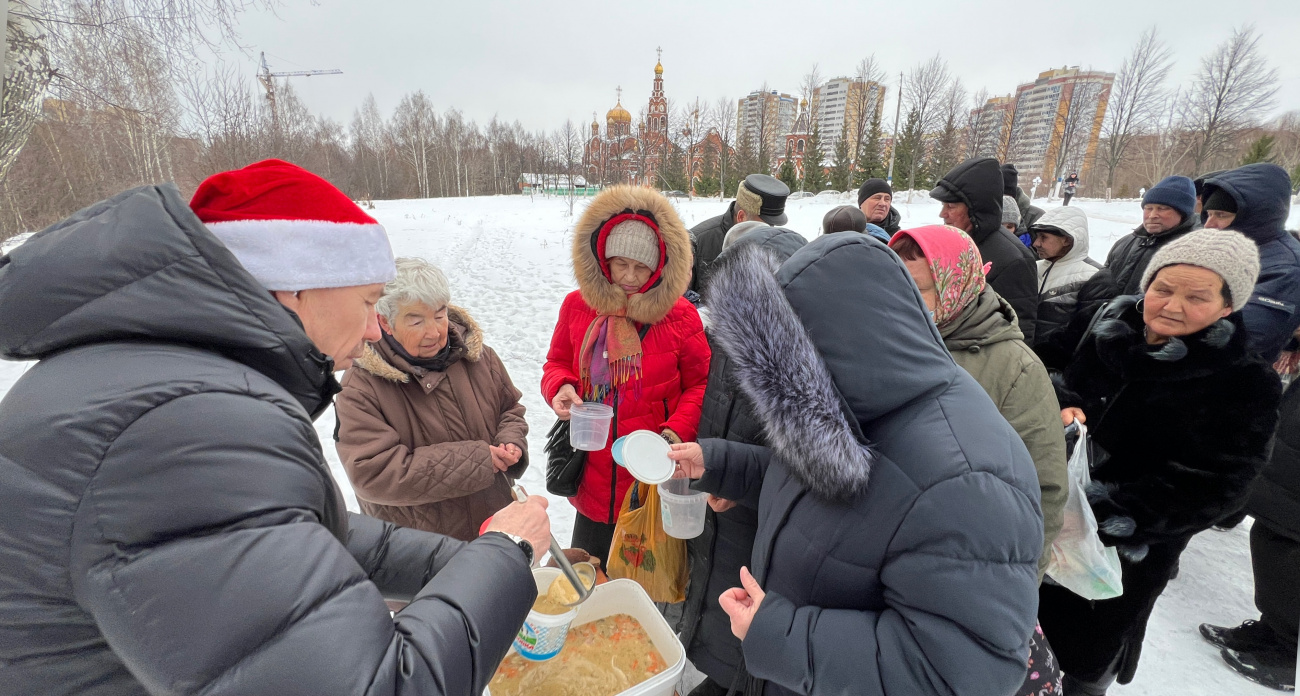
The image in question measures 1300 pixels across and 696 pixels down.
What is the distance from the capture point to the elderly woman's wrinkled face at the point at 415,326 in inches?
84.7

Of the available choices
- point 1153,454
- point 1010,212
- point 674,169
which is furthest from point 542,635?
point 674,169

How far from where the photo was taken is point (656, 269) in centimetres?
257

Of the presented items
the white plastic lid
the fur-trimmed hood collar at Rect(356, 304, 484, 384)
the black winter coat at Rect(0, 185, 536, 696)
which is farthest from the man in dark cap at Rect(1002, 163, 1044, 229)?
the black winter coat at Rect(0, 185, 536, 696)

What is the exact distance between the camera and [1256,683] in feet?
8.45

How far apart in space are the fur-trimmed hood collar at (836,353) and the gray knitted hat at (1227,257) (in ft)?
5.94

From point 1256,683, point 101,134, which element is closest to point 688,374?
point 1256,683

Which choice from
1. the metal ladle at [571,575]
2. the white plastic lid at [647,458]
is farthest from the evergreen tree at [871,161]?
the metal ladle at [571,575]

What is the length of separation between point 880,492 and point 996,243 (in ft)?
10.2

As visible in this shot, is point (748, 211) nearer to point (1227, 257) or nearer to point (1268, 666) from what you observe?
point (1227, 257)

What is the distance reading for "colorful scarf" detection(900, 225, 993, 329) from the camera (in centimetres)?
174

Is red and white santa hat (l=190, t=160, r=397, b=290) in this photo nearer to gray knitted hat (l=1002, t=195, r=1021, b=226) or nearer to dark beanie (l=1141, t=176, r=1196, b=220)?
dark beanie (l=1141, t=176, r=1196, b=220)

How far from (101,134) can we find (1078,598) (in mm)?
14843

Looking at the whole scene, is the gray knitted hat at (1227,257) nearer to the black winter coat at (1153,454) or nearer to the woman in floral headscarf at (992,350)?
the black winter coat at (1153,454)

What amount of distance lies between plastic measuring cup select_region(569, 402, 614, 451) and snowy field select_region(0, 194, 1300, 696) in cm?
136
